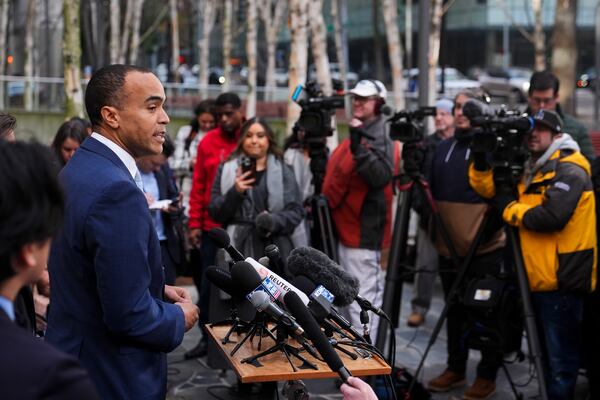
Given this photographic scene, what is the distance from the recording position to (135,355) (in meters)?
3.42

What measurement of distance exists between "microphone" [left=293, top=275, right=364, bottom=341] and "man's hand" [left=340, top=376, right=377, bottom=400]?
534mm

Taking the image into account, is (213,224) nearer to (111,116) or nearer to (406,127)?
(406,127)

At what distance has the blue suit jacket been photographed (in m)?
3.24

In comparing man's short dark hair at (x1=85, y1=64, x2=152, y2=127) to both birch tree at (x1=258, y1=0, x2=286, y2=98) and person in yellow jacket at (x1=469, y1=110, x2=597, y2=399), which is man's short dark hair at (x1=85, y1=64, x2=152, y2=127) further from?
birch tree at (x1=258, y1=0, x2=286, y2=98)

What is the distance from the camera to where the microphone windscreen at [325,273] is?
12.0 feet

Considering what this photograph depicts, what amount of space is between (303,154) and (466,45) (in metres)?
57.4

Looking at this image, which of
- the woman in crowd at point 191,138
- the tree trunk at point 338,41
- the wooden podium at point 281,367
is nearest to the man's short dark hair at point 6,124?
the wooden podium at point 281,367

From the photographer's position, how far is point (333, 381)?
701cm

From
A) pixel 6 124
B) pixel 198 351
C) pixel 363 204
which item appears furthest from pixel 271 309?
pixel 198 351

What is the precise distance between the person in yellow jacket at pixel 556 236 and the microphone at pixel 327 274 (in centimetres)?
257

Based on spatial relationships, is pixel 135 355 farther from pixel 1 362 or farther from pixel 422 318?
pixel 422 318

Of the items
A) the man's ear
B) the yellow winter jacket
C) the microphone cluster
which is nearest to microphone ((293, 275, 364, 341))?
the microphone cluster

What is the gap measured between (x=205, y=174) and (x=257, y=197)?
0.83 m

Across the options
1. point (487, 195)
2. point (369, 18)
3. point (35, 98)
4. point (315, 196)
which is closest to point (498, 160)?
point (487, 195)
